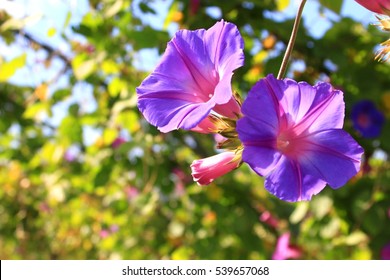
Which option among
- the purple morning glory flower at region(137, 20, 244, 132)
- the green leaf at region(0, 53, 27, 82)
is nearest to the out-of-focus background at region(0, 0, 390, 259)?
the green leaf at region(0, 53, 27, 82)

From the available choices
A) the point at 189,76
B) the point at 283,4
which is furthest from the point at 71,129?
the point at 189,76

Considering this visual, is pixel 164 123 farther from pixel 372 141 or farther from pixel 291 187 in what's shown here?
pixel 372 141

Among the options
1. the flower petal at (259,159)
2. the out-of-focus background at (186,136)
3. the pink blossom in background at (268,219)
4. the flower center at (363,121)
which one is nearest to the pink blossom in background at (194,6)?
the out-of-focus background at (186,136)

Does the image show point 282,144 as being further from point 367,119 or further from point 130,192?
point 130,192

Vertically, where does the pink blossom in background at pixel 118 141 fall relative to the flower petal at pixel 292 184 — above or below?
below

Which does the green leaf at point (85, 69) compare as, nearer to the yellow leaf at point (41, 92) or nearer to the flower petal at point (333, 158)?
the yellow leaf at point (41, 92)
